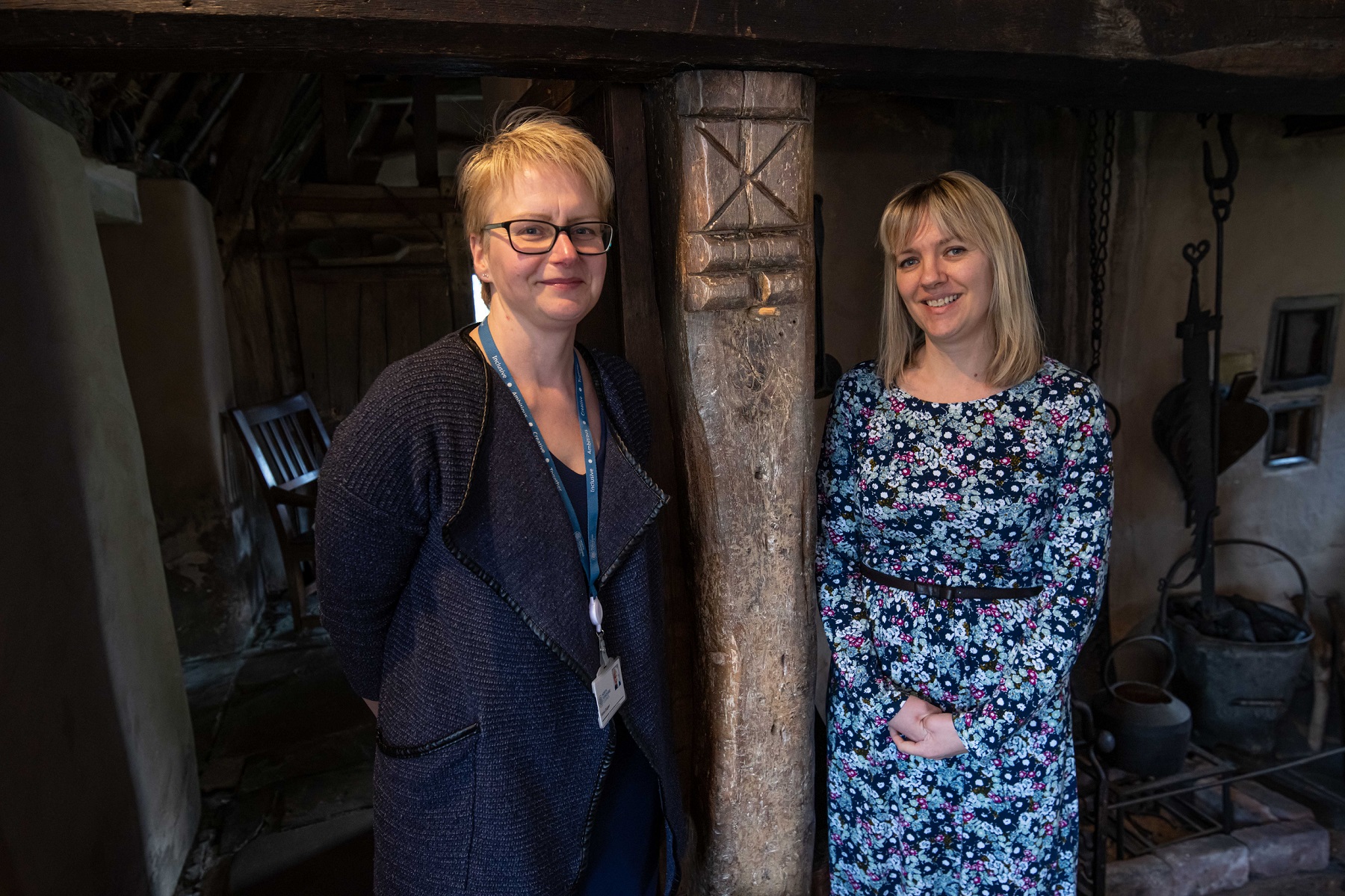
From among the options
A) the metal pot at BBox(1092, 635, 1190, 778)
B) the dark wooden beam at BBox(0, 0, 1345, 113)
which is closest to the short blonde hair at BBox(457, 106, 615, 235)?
the dark wooden beam at BBox(0, 0, 1345, 113)

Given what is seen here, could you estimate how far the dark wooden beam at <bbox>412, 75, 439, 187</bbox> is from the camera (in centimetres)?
480

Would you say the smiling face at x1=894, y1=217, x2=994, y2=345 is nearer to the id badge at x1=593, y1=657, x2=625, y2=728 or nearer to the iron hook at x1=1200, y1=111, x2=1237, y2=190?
the id badge at x1=593, y1=657, x2=625, y2=728

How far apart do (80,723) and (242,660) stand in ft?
8.03

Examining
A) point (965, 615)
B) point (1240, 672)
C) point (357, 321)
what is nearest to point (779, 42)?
point (965, 615)

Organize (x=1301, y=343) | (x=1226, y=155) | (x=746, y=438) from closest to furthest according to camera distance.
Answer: (x=746, y=438)
(x=1226, y=155)
(x=1301, y=343)

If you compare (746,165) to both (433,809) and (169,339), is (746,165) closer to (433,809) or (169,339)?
(433,809)

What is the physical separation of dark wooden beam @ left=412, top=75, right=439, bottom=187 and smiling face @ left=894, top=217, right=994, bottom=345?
12.6ft

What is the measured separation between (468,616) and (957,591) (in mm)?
873

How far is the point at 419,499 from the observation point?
3.97ft

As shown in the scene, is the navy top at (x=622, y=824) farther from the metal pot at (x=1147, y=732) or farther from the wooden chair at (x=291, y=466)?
the wooden chair at (x=291, y=466)

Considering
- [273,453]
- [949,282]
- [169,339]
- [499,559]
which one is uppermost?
[949,282]

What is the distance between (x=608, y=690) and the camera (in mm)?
1343

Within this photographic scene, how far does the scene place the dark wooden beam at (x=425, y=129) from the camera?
4797mm

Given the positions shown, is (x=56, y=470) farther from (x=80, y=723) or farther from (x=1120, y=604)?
(x=1120, y=604)
